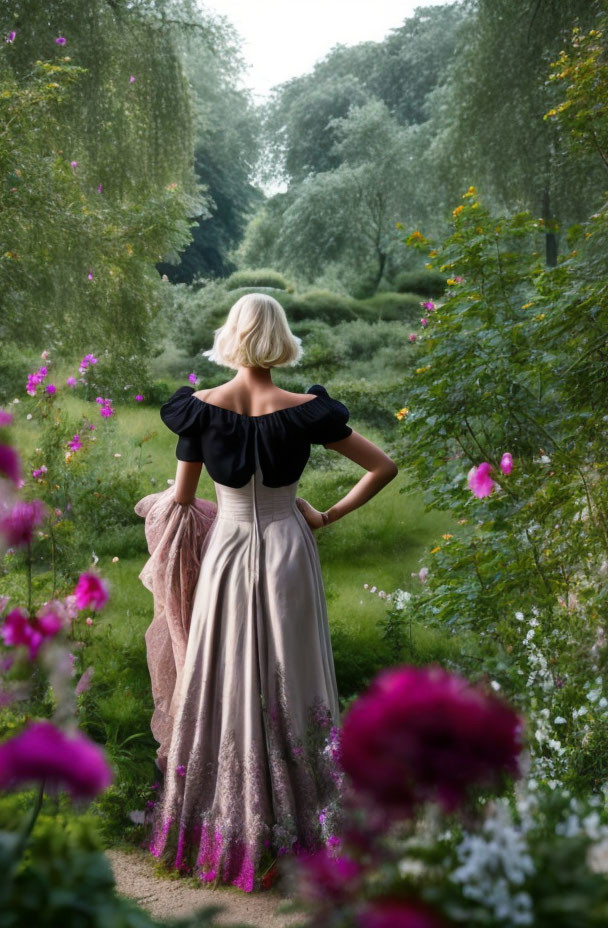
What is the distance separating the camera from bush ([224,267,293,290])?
45.1 feet

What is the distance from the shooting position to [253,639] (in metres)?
2.87

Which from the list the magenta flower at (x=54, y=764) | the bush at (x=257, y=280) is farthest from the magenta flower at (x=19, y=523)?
the bush at (x=257, y=280)

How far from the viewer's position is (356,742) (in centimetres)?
76

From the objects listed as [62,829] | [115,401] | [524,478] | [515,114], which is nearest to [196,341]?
[115,401]

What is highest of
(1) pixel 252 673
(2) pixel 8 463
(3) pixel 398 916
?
(1) pixel 252 673

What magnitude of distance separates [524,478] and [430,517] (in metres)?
3.71

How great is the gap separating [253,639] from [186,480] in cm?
56

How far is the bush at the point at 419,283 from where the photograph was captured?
14.1m

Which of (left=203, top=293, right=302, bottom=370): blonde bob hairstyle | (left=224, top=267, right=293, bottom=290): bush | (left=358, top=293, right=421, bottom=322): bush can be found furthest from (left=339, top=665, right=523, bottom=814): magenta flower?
(left=224, top=267, right=293, bottom=290): bush

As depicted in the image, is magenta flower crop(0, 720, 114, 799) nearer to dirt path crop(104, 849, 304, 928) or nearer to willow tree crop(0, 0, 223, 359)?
dirt path crop(104, 849, 304, 928)

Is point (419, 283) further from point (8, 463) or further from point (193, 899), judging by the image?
point (8, 463)

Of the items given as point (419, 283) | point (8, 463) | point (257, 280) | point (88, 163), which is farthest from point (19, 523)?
point (419, 283)

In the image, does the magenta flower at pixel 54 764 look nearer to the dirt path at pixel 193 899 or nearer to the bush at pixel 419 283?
the dirt path at pixel 193 899

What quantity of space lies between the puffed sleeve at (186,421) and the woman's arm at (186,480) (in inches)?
1.8
